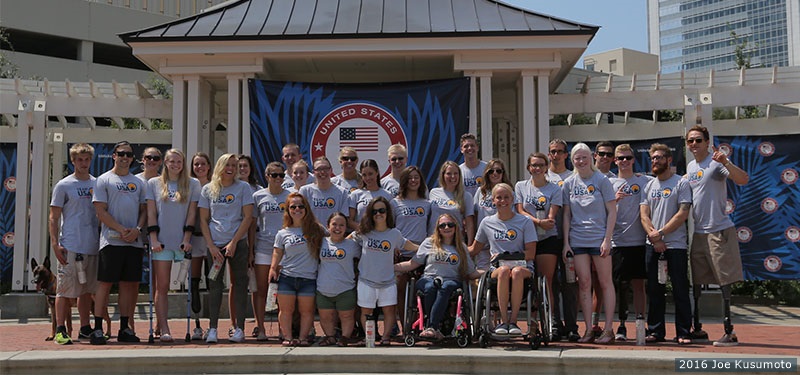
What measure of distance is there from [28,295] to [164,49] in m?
3.89

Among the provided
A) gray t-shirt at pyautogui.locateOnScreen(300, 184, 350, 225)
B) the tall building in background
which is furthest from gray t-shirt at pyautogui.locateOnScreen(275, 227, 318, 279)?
the tall building in background

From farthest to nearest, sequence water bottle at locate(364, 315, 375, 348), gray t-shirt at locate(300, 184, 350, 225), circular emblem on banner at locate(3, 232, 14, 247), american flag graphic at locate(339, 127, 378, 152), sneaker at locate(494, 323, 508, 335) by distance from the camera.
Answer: circular emblem on banner at locate(3, 232, 14, 247) < american flag graphic at locate(339, 127, 378, 152) < gray t-shirt at locate(300, 184, 350, 225) < water bottle at locate(364, 315, 375, 348) < sneaker at locate(494, 323, 508, 335)

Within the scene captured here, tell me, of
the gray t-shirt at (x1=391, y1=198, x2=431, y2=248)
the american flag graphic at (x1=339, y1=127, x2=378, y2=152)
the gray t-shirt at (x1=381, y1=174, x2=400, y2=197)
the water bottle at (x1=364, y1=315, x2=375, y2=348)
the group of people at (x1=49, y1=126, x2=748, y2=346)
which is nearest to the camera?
the water bottle at (x1=364, y1=315, x2=375, y2=348)

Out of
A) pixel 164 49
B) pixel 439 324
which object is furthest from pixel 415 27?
pixel 439 324

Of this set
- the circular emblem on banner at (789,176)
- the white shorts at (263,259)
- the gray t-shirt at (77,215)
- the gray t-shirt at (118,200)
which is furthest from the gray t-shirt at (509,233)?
the circular emblem on banner at (789,176)

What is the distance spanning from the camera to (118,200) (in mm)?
6930

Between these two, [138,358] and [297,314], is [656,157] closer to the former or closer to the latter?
[297,314]

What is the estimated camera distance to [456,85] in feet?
33.3

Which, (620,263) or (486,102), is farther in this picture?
(486,102)

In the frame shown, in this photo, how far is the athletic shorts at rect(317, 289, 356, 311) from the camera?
664 cm

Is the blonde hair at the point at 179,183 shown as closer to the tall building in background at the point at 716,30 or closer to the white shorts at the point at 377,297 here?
the white shorts at the point at 377,297

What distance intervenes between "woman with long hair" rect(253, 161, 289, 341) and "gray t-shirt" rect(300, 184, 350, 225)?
262 mm

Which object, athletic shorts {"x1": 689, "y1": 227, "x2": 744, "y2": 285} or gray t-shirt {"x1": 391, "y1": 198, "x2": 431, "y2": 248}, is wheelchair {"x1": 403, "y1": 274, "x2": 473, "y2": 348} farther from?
athletic shorts {"x1": 689, "y1": 227, "x2": 744, "y2": 285}

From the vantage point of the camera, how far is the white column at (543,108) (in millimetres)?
10211
